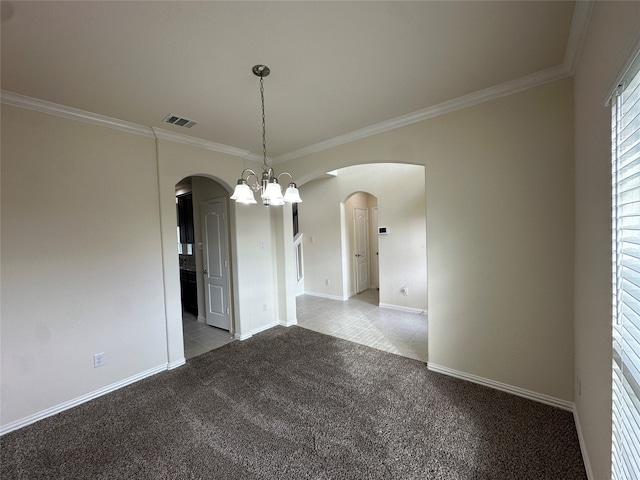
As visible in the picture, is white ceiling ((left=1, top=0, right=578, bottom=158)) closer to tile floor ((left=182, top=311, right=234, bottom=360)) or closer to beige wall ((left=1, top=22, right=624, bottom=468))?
beige wall ((left=1, top=22, right=624, bottom=468))

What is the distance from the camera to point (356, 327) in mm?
4199

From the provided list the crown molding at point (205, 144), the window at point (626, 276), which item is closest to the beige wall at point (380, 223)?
the crown molding at point (205, 144)

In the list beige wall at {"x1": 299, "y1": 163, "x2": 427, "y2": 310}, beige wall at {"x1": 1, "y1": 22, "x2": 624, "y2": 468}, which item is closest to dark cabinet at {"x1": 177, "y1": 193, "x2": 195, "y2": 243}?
beige wall at {"x1": 1, "y1": 22, "x2": 624, "y2": 468}

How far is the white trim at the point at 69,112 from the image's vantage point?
2.16 m

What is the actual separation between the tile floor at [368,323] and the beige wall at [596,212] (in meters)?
1.59

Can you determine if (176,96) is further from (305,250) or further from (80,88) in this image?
(305,250)

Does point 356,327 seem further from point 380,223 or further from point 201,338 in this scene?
point 201,338

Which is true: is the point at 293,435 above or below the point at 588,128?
below

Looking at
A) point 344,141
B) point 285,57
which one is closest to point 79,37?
point 285,57

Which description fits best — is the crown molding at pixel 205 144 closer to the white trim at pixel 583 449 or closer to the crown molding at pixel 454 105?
the crown molding at pixel 454 105

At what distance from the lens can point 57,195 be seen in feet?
→ 7.80

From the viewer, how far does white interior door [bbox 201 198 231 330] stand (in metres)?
4.06

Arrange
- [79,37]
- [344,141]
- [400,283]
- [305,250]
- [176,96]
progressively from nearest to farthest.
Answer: [79,37], [176,96], [344,141], [400,283], [305,250]

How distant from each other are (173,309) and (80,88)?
7.59 ft
